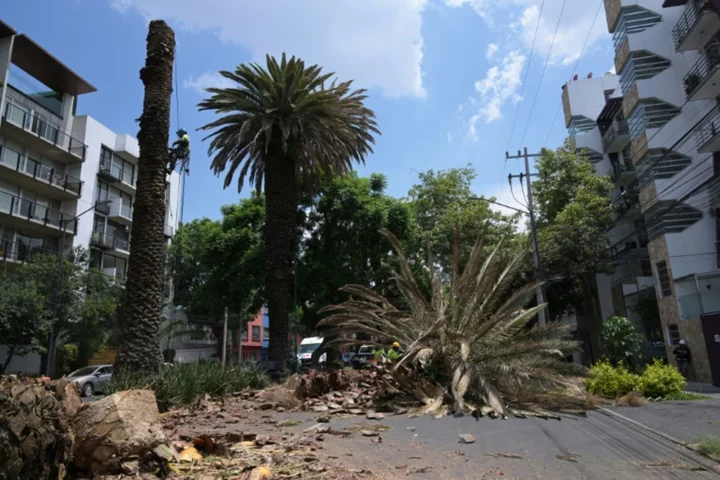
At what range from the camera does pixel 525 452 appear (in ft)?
20.1

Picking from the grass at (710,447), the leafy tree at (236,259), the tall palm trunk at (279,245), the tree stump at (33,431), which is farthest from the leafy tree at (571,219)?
the tree stump at (33,431)

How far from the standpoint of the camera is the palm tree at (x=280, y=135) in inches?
760

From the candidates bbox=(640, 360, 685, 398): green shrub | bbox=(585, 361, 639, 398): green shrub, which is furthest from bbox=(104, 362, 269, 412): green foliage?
bbox=(640, 360, 685, 398): green shrub

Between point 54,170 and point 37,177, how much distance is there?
2.13 metres

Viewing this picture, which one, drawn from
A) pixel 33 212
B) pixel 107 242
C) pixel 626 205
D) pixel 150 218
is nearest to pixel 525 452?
pixel 150 218

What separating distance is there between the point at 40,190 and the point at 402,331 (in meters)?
33.0

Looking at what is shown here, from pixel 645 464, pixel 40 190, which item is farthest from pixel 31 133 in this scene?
pixel 645 464

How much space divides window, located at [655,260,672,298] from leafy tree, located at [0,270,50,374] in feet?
102

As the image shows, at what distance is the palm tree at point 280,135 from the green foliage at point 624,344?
10.7 m

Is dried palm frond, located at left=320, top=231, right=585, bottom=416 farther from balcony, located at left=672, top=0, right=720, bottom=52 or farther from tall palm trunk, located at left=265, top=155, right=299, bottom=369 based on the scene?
balcony, located at left=672, top=0, right=720, bottom=52

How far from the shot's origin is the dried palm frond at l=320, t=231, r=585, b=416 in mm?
9695

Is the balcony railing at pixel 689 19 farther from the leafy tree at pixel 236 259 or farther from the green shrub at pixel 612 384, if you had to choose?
the leafy tree at pixel 236 259

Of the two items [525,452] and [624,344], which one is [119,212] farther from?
[525,452]

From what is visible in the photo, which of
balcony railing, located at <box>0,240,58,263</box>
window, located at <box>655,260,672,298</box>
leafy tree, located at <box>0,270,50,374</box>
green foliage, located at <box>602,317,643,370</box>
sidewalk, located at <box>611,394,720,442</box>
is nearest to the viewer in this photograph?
sidewalk, located at <box>611,394,720,442</box>
